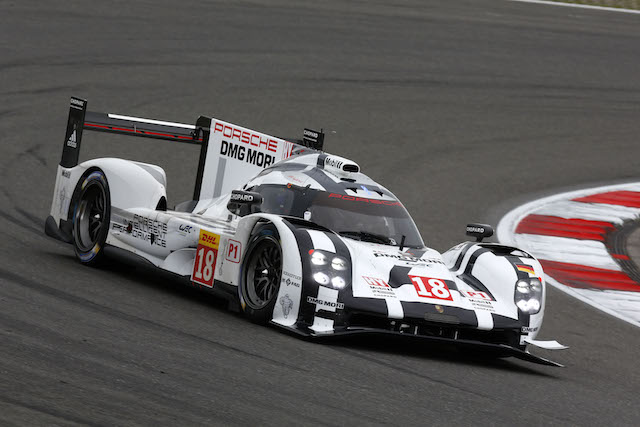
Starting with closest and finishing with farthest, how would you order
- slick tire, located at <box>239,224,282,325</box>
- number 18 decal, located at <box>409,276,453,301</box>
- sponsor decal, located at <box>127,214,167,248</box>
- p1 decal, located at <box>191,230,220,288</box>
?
number 18 decal, located at <box>409,276,453,301</box> < slick tire, located at <box>239,224,282,325</box> < p1 decal, located at <box>191,230,220,288</box> < sponsor decal, located at <box>127,214,167,248</box>

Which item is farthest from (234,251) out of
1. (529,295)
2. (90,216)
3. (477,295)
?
(90,216)

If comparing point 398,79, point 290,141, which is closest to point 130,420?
point 290,141

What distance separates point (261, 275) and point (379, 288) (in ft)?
3.09

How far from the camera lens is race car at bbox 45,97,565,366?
7.55m

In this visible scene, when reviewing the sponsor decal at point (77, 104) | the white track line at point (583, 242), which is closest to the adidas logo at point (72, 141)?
the sponsor decal at point (77, 104)

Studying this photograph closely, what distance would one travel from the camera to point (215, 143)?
36.1 feet

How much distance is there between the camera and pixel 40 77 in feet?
59.3

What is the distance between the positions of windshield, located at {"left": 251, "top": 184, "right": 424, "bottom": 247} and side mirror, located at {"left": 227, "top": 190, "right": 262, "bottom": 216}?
0.13 m

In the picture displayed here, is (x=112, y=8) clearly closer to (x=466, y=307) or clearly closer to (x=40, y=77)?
(x=40, y=77)

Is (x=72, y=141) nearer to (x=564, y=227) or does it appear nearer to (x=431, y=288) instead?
(x=431, y=288)

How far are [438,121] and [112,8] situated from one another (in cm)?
757

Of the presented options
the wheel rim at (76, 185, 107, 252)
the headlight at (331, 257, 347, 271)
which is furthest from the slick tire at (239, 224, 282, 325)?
the wheel rim at (76, 185, 107, 252)

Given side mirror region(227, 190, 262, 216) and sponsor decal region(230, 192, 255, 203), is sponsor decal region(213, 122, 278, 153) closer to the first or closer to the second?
side mirror region(227, 190, 262, 216)

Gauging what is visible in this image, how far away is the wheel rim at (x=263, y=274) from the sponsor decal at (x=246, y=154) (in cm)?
284
